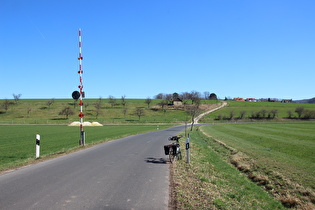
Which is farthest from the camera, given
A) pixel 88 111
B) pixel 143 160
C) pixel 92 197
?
pixel 88 111

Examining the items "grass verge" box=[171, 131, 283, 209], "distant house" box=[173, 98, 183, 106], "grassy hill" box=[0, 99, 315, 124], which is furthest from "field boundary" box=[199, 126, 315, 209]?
"distant house" box=[173, 98, 183, 106]

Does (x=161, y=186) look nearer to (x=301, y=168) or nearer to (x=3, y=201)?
(x=3, y=201)

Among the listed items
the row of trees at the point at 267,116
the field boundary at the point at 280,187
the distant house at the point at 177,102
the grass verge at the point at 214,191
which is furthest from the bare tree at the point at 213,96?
the grass verge at the point at 214,191

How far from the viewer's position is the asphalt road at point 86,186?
6.03 meters

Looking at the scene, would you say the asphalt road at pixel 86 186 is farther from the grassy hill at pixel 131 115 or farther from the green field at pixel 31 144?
the grassy hill at pixel 131 115

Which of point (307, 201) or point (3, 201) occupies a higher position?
point (3, 201)

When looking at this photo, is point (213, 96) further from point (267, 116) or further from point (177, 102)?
point (267, 116)

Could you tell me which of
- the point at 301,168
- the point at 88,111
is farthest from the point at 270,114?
the point at 301,168

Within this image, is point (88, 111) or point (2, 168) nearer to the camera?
point (2, 168)

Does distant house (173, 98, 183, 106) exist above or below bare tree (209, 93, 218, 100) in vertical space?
below

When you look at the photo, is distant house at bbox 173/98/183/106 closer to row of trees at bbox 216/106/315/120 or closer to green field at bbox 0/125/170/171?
row of trees at bbox 216/106/315/120

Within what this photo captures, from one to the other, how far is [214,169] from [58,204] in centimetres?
733

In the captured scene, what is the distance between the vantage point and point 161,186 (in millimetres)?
7793

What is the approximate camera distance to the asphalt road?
6.03 meters
